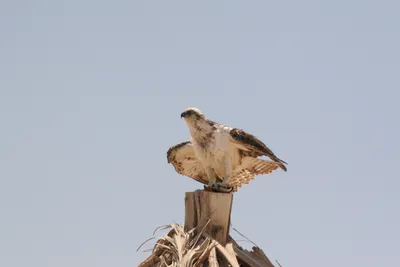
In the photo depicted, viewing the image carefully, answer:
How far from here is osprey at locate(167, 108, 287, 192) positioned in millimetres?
14188

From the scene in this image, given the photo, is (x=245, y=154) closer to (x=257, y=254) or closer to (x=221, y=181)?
(x=221, y=181)

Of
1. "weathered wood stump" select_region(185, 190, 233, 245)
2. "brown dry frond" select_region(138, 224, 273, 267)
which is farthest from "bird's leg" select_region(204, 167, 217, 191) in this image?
"brown dry frond" select_region(138, 224, 273, 267)

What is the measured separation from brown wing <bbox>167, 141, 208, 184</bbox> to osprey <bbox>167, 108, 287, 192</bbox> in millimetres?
198

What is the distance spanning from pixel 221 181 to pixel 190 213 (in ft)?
2.54

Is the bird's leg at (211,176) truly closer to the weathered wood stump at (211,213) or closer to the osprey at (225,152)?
the osprey at (225,152)

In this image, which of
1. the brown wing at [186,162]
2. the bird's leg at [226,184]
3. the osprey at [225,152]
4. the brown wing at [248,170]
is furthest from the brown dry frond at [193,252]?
the brown wing at [186,162]

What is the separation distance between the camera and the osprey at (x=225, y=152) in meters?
14.2

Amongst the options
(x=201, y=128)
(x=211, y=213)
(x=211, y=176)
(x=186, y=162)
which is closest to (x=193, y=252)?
(x=211, y=213)

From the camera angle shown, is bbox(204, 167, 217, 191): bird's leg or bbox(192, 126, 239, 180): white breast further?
bbox(204, 167, 217, 191): bird's leg

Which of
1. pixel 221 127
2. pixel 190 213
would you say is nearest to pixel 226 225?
pixel 190 213

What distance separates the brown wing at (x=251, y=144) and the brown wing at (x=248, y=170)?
→ 0.25 meters

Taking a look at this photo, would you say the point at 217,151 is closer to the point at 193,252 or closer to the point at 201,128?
→ the point at 201,128

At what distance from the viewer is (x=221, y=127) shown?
14.3m

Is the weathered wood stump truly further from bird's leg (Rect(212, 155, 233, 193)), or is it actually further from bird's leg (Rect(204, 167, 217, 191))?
bird's leg (Rect(204, 167, 217, 191))
